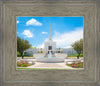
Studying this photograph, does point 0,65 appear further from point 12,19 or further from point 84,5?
point 84,5

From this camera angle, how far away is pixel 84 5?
7.93 ft

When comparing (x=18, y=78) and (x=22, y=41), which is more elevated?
(x=22, y=41)

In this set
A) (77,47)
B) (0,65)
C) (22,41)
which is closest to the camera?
(0,65)

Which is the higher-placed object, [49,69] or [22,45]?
[22,45]

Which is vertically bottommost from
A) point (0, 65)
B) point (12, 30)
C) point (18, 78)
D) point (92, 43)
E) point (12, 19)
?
point (18, 78)

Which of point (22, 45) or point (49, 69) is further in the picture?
point (22, 45)

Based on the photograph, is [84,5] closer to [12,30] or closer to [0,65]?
[12,30]

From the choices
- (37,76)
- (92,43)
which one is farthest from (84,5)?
(37,76)

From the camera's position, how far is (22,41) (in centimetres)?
648

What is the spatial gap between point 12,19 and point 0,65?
3.71 feet

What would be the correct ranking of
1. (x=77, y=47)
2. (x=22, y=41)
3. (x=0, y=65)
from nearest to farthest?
(x=0, y=65)
(x=22, y=41)
(x=77, y=47)

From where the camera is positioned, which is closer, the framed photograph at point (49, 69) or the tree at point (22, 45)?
the framed photograph at point (49, 69)

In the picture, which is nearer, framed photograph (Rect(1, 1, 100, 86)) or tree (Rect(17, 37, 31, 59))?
framed photograph (Rect(1, 1, 100, 86))

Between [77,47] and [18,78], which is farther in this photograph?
[77,47]
